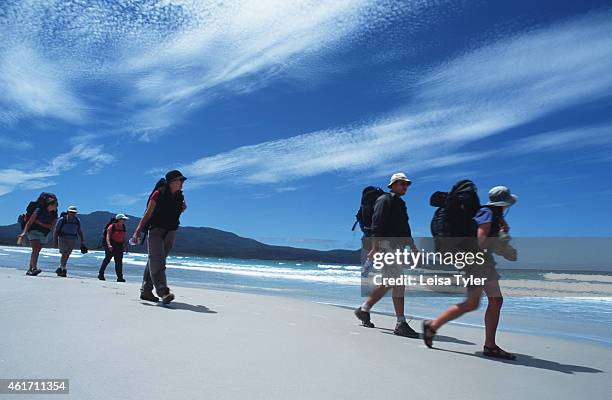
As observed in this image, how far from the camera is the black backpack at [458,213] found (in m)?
4.36

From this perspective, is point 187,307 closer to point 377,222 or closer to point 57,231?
point 377,222

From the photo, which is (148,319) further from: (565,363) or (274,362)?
(565,363)

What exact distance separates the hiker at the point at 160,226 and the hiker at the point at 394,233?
309 cm

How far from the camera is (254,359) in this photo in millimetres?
3402

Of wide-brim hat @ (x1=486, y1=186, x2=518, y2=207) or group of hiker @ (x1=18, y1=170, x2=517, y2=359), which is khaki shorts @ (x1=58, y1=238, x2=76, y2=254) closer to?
group of hiker @ (x1=18, y1=170, x2=517, y2=359)

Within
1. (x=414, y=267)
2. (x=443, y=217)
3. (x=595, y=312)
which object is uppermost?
(x=443, y=217)

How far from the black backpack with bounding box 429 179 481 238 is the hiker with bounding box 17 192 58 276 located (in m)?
9.62

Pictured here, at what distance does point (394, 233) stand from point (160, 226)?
3524 mm

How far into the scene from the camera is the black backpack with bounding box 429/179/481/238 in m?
4.36

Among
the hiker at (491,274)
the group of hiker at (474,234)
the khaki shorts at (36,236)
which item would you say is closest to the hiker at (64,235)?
the khaki shorts at (36,236)

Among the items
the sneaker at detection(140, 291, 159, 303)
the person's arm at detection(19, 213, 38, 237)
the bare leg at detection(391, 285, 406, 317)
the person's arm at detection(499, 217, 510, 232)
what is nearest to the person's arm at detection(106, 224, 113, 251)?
the person's arm at detection(19, 213, 38, 237)

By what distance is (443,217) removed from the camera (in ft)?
14.5

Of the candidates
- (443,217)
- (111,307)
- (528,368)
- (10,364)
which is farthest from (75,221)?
(528,368)

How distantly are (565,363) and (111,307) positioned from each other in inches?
210
